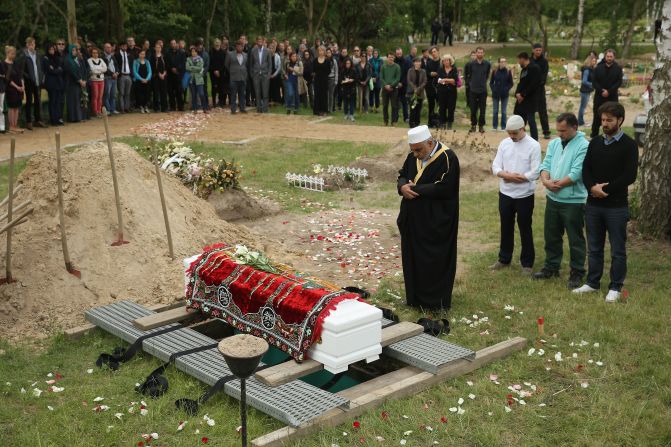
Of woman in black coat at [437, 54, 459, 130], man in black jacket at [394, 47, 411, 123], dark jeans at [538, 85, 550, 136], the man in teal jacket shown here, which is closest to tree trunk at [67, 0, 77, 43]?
man in black jacket at [394, 47, 411, 123]

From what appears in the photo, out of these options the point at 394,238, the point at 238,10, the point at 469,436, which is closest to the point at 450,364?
the point at 469,436

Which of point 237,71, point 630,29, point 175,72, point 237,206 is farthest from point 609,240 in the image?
point 630,29

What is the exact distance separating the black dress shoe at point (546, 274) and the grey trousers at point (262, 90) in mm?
14827

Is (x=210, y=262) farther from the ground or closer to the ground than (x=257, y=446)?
farther from the ground

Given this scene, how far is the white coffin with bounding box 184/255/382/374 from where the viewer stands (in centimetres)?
598

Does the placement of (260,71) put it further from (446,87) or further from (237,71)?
(446,87)

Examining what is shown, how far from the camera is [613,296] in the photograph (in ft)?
26.0

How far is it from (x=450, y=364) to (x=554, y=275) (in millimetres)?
2980

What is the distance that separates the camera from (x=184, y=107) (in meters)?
22.8

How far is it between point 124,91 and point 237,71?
310cm

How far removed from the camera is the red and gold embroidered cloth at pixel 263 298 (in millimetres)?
6090

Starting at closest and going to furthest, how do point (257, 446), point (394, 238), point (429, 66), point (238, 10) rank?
1. point (257, 446)
2. point (394, 238)
3. point (429, 66)
4. point (238, 10)

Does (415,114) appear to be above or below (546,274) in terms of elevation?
above

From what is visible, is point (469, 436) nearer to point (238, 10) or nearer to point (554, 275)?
point (554, 275)
